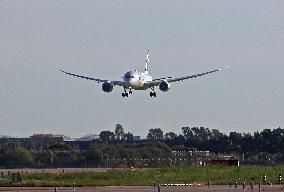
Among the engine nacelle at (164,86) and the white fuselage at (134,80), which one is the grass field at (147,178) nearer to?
the engine nacelle at (164,86)

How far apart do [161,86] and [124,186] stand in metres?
33.0

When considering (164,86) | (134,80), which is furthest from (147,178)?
(164,86)

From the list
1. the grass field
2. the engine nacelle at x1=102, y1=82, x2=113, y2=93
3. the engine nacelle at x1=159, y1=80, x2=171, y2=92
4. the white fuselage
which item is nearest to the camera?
the grass field

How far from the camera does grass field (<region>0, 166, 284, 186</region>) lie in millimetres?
109250

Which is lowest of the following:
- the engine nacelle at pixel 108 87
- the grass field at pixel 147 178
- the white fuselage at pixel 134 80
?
the grass field at pixel 147 178

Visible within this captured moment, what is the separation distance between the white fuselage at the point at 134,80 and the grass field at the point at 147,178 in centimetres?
1023

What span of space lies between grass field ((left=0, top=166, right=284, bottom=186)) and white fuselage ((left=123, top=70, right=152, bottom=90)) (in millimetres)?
10228

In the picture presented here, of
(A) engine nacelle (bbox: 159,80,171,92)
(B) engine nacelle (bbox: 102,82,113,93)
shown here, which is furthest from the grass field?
(B) engine nacelle (bbox: 102,82,113,93)

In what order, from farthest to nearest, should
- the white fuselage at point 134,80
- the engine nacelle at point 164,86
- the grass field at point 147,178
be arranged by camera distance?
the engine nacelle at point 164,86 < the white fuselage at point 134,80 < the grass field at point 147,178

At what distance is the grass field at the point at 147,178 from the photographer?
109 meters

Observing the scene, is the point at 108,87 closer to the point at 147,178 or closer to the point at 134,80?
the point at 134,80

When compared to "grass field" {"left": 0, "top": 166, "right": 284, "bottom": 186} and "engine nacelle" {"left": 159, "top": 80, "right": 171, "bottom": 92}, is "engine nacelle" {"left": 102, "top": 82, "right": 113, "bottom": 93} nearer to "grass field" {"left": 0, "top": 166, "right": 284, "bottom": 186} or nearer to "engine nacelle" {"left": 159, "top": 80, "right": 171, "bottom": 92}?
"engine nacelle" {"left": 159, "top": 80, "right": 171, "bottom": 92}

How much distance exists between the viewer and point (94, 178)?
11638 centimetres

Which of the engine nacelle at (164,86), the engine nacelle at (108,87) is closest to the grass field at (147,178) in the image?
the engine nacelle at (164,86)
